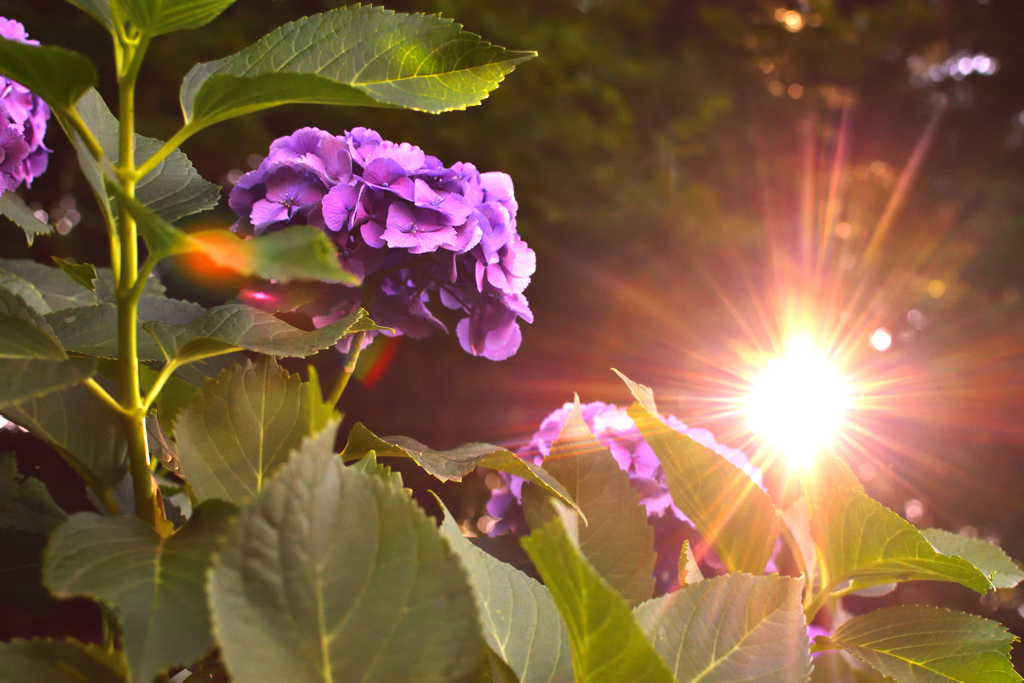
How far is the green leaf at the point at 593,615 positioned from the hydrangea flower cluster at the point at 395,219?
0.45 m

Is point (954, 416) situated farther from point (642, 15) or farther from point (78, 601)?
Result: point (78, 601)

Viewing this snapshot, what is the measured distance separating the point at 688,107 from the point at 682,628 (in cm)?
481

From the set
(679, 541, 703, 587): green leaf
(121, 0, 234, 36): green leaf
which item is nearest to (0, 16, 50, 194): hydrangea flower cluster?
(121, 0, 234, 36): green leaf

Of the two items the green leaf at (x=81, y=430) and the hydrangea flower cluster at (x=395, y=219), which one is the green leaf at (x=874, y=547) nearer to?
the hydrangea flower cluster at (x=395, y=219)

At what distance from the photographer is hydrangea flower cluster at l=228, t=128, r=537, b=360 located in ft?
2.45

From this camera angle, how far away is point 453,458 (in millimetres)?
555

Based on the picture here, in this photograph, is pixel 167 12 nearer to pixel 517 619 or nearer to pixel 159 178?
pixel 159 178

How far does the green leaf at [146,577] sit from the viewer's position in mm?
314

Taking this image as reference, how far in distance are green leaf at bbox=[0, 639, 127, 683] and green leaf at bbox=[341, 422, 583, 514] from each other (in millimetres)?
215

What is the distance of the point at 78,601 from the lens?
0.73 meters

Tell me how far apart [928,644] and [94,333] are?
712 mm

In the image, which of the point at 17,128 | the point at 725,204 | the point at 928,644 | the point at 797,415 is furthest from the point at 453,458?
the point at 725,204

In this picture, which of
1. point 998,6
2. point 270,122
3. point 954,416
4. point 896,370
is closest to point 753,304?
point 896,370

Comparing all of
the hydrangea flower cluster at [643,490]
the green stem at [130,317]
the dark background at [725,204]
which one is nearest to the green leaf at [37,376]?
the green stem at [130,317]
